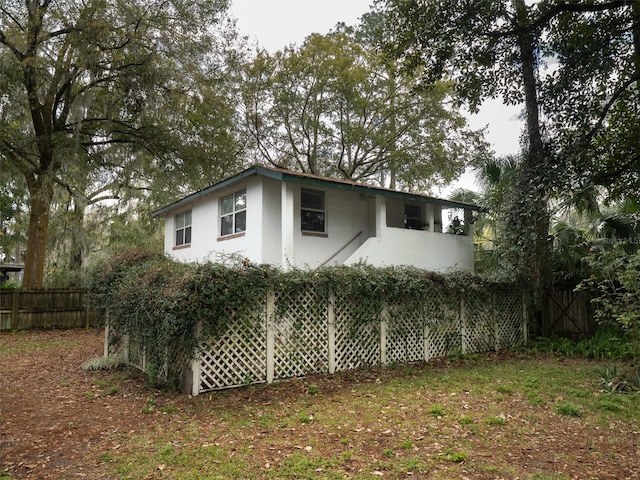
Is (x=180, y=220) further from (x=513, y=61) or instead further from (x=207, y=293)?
(x=513, y=61)

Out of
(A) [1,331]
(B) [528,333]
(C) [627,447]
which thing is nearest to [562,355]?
(B) [528,333]

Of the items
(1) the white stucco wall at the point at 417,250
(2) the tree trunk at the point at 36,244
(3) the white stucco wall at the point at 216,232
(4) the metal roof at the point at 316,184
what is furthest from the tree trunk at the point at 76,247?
(1) the white stucco wall at the point at 417,250

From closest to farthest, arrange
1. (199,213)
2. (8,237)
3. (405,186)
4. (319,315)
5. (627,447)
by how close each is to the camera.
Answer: (627,447), (319,315), (199,213), (405,186), (8,237)

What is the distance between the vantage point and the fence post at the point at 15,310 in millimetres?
14500

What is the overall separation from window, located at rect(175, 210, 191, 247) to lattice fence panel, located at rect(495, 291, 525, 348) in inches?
410

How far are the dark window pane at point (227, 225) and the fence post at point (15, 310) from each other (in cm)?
753

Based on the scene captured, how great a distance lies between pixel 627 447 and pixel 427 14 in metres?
8.14

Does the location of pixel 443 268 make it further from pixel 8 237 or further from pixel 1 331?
pixel 8 237

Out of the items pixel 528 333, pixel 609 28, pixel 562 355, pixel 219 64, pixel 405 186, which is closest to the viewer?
pixel 609 28

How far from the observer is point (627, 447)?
173 inches

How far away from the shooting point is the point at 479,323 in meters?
10.1

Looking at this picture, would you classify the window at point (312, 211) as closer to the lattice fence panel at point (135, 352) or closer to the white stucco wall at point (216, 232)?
the white stucco wall at point (216, 232)

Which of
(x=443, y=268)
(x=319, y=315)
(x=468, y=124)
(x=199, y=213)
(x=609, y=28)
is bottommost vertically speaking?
(x=319, y=315)

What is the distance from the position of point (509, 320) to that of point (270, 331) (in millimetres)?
6649
